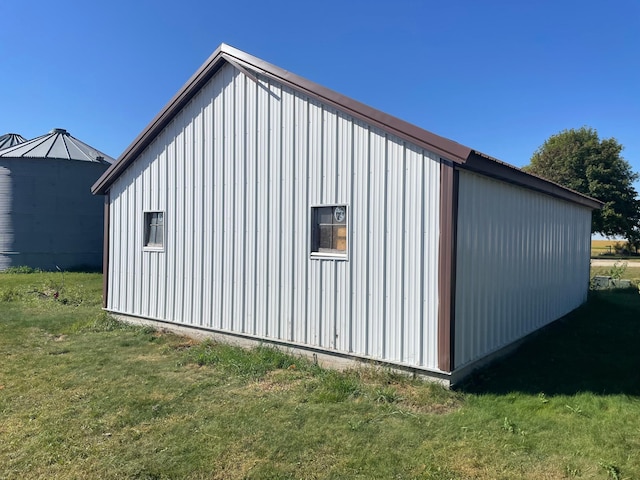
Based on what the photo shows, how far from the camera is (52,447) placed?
13.7ft

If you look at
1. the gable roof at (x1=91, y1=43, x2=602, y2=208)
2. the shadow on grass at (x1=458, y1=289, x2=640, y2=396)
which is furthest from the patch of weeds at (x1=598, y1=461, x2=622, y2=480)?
the gable roof at (x1=91, y1=43, x2=602, y2=208)

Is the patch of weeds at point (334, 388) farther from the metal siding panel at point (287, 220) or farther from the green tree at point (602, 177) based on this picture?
the green tree at point (602, 177)

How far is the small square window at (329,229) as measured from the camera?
6543mm

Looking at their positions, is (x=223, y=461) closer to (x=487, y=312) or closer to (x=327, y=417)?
(x=327, y=417)

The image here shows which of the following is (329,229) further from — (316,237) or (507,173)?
(507,173)

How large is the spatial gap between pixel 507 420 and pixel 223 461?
9.15 ft

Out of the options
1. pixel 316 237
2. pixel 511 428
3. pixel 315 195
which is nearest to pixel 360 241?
pixel 316 237

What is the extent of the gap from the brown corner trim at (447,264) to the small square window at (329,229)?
4.79 feet

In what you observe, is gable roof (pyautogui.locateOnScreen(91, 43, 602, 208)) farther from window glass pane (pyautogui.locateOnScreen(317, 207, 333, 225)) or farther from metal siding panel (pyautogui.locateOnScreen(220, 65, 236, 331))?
window glass pane (pyautogui.locateOnScreen(317, 207, 333, 225))

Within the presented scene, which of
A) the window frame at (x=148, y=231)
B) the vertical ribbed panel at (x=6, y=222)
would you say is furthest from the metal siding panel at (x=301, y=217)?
the vertical ribbed panel at (x=6, y=222)

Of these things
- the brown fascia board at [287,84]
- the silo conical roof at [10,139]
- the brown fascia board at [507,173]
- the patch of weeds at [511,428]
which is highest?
the silo conical roof at [10,139]

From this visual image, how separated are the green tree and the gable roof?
2778 cm

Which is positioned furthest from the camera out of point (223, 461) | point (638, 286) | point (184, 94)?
point (638, 286)

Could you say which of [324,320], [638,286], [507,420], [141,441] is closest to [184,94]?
[324,320]
